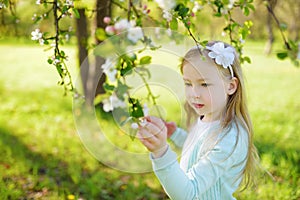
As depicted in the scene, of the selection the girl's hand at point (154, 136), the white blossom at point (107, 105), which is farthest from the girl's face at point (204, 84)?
the white blossom at point (107, 105)

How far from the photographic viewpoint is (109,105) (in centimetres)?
204

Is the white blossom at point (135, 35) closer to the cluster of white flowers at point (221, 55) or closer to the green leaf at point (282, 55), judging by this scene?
the cluster of white flowers at point (221, 55)

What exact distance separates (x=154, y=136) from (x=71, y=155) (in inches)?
80.1

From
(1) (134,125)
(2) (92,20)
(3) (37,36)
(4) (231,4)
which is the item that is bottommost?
(2) (92,20)

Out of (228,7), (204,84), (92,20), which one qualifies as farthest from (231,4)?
(92,20)

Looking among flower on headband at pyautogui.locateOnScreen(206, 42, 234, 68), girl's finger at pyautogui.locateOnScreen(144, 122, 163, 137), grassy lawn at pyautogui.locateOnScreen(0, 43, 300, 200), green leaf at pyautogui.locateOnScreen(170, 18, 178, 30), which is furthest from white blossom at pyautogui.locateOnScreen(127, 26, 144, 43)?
grassy lawn at pyautogui.locateOnScreen(0, 43, 300, 200)

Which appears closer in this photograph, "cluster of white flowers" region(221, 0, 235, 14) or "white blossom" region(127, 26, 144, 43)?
"white blossom" region(127, 26, 144, 43)

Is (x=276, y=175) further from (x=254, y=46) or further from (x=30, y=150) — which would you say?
(x=254, y=46)

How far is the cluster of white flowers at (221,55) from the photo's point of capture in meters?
1.61

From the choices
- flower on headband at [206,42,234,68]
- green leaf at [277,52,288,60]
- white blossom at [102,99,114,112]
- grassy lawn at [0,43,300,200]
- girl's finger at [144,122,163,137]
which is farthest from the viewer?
grassy lawn at [0,43,300,200]

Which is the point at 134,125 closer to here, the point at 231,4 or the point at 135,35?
the point at 135,35

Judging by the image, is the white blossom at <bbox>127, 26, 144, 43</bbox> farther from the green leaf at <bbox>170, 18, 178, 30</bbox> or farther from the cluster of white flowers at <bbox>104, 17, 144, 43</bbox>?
the green leaf at <bbox>170, 18, 178, 30</bbox>

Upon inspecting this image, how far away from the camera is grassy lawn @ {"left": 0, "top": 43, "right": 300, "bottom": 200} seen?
2658mm

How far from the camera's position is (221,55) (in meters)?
1.61
